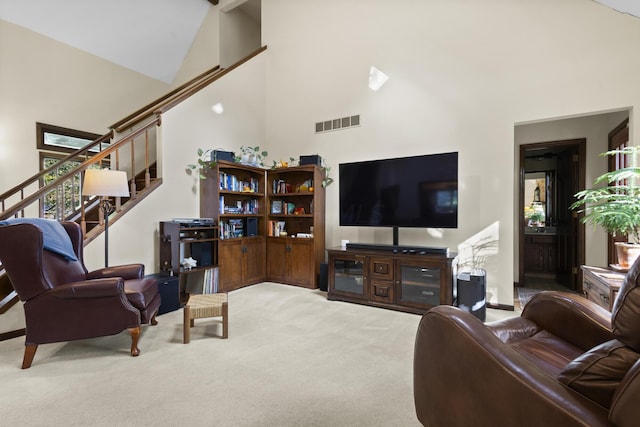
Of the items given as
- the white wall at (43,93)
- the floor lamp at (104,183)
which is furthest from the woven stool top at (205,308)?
the white wall at (43,93)

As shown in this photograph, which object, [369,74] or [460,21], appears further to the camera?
[369,74]

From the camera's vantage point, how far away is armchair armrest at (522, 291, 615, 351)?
4.88 feet

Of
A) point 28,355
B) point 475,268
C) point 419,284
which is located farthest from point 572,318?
A: point 28,355

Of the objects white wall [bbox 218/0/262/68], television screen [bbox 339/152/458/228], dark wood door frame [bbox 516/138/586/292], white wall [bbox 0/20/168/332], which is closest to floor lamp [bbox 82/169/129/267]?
white wall [bbox 0/20/168/332]

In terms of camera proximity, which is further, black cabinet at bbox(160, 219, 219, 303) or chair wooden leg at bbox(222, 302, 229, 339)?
black cabinet at bbox(160, 219, 219, 303)

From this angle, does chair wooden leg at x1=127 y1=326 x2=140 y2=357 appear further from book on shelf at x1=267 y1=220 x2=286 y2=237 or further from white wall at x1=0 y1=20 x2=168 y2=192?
white wall at x1=0 y1=20 x2=168 y2=192

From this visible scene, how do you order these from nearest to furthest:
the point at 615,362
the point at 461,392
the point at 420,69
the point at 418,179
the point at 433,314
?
1. the point at 615,362
2. the point at 461,392
3. the point at 433,314
4. the point at 418,179
5. the point at 420,69

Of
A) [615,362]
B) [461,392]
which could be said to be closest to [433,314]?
[461,392]

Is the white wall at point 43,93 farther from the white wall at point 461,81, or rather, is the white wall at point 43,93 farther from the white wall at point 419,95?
the white wall at point 461,81

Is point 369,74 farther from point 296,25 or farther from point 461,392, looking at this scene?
point 461,392

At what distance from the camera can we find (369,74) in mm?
4695

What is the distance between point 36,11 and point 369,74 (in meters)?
5.13

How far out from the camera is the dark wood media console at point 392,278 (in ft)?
11.2

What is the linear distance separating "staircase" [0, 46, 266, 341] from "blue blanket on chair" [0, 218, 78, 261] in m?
0.69
